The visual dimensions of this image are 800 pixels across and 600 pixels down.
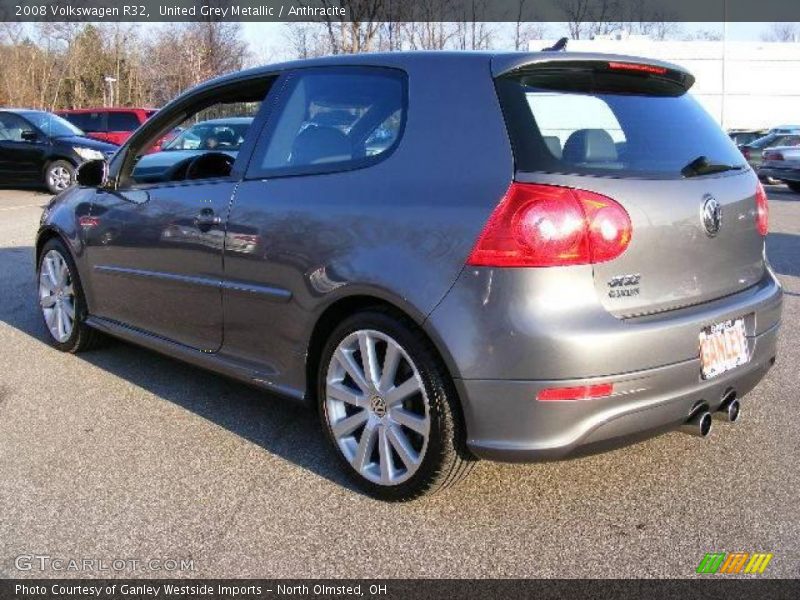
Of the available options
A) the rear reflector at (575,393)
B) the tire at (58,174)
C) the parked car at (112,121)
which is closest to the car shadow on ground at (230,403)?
the rear reflector at (575,393)

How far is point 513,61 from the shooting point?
9.61 ft

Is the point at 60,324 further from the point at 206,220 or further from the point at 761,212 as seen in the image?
the point at 761,212

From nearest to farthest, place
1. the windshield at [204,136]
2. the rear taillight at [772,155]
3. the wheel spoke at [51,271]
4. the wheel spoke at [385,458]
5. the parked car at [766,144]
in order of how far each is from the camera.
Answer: the wheel spoke at [385,458] < the wheel spoke at [51,271] < the windshield at [204,136] < the rear taillight at [772,155] < the parked car at [766,144]

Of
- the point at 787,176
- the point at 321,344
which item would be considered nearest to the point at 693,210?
the point at 321,344

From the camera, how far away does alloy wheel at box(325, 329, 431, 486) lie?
9.73 ft

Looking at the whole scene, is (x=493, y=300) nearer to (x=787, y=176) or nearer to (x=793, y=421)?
(x=793, y=421)

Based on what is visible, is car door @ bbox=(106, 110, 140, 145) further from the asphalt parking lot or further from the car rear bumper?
the car rear bumper

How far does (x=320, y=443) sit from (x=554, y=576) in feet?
4.54

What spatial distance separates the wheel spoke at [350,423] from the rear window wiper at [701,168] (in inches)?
58.5

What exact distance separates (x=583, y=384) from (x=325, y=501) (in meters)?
1.11

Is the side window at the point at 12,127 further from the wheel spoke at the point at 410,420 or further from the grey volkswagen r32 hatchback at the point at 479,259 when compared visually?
the wheel spoke at the point at 410,420

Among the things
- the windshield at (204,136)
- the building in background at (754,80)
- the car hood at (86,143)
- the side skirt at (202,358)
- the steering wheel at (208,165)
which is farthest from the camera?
the building in background at (754,80)

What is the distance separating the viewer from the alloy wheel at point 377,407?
2.97 m

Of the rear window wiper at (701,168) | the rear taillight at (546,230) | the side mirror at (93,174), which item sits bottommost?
the rear taillight at (546,230)
